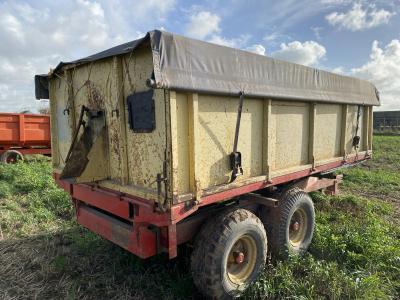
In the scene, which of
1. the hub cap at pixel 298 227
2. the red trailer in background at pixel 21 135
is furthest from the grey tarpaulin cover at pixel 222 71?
the red trailer in background at pixel 21 135

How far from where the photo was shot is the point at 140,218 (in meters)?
2.80

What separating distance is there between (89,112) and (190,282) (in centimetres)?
215

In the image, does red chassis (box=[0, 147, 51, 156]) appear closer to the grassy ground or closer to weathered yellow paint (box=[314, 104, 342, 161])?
the grassy ground

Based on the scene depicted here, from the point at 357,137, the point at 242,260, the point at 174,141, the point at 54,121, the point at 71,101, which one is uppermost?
the point at 71,101

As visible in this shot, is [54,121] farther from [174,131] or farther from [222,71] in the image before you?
[222,71]

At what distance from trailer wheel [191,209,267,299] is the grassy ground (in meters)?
0.22

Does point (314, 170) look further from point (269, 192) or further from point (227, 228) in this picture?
point (227, 228)

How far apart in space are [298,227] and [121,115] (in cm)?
275

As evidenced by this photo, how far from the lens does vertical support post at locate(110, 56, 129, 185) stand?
2.95 metres

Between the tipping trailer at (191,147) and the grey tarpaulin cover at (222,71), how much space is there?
12mm

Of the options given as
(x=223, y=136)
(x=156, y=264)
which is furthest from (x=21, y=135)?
(x=223, y=136)

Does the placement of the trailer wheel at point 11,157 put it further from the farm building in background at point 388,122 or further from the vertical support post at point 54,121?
the farm building in background at point 388,122

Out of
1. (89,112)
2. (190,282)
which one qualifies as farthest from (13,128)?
(190,282)

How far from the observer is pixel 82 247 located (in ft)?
13.5
